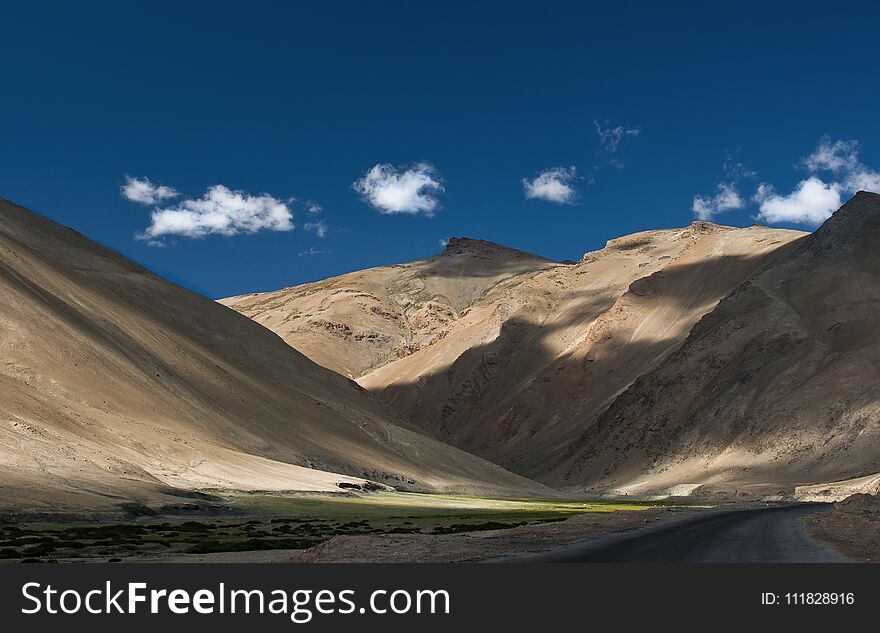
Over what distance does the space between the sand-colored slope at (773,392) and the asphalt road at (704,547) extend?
58.8 metres

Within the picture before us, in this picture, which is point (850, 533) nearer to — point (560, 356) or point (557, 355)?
point (560, 356)

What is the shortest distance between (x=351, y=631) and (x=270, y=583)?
288 centimetres

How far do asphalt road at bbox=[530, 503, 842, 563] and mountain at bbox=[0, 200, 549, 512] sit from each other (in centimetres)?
3071

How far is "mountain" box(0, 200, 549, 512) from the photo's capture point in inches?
2203

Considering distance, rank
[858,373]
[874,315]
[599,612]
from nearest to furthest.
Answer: [599,612] < [858,373] < [874,315]

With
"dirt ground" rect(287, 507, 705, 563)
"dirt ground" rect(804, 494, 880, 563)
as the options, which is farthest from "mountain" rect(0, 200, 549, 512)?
"dirt ground" rect(804, 494, 880, 563)

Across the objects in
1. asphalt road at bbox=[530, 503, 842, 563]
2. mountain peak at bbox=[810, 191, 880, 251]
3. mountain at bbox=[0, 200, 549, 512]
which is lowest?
asphalt road at bbox=[530, 503, 842, 563]

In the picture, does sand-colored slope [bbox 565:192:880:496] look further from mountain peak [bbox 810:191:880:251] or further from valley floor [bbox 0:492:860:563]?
valley floor [bbox 0:492:860:563]

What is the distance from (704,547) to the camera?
82.4ft

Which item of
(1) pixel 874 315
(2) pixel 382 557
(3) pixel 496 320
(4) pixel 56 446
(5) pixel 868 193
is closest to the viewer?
(2) pixel 382 557

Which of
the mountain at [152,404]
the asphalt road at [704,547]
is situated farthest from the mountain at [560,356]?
the asphalt road at [704,547]

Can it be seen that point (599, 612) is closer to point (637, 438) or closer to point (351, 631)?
point (351, 631)

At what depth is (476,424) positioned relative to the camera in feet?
541

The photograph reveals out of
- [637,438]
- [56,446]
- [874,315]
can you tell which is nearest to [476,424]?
[637,438]
